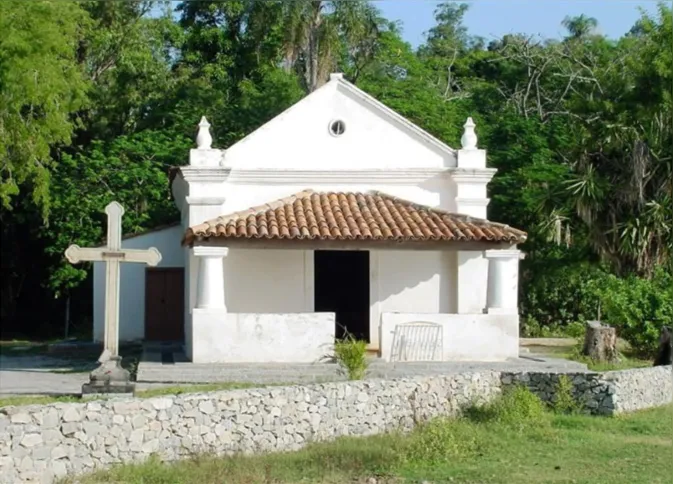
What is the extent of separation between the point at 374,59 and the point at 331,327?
787 inches

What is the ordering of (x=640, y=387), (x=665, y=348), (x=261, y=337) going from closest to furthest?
1. (x=640, y=387)
2. (x=665, y=348)
3. (x=261, y=337)

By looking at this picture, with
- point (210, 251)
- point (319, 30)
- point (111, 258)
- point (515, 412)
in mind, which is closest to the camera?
point (515, 412)

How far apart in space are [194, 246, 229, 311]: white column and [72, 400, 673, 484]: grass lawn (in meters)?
7.74

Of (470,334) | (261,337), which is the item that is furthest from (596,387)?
(261,337)

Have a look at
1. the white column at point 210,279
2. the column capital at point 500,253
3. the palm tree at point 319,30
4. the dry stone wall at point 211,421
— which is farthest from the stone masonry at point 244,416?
the palm tree at point 319,30

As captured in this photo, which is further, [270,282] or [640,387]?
[270,282]

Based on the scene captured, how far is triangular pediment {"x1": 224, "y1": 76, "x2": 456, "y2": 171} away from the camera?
24266 mm

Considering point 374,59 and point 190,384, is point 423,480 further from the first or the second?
point 374,59

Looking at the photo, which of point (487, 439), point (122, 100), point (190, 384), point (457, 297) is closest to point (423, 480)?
point (487, 439)

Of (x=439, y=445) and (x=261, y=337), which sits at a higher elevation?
(x=261, y=337)

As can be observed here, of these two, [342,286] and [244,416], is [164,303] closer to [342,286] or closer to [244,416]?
[342,286]

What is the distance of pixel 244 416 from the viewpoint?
44.5 ft

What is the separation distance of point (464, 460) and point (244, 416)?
7.96ft

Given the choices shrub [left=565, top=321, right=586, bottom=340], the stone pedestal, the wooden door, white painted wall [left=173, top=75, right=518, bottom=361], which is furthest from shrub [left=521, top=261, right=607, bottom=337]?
the stone pedestal
